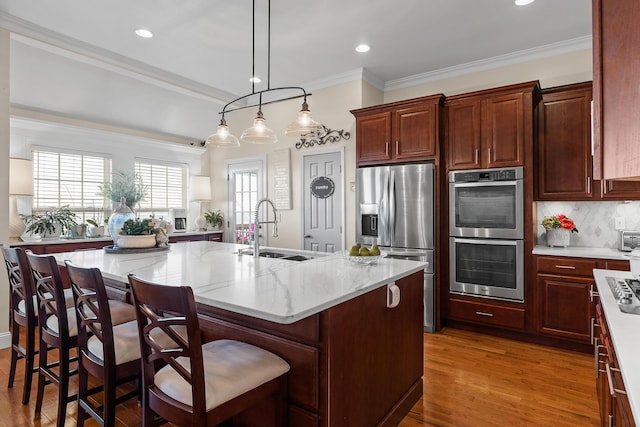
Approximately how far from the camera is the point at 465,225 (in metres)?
3.68

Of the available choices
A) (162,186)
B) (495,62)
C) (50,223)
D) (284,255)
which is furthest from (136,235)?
(495,62)

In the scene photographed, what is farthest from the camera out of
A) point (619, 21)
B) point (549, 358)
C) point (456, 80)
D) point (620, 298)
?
point (456, 80)

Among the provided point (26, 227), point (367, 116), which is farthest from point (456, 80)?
point (26, 227)

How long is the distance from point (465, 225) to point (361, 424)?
2475 millimetres

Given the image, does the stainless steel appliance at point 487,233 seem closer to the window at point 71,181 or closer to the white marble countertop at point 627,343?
the white marble countertop at point 627,343

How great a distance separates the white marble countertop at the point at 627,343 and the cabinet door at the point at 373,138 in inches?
105

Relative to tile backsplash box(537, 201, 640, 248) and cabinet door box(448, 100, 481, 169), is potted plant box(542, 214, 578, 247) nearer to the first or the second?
tile backsplash box(537, 201, 640, 248)

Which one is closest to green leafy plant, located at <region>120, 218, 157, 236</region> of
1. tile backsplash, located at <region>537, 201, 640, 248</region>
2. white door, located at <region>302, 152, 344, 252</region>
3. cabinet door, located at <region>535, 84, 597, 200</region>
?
white door, located at <region>302, 152, 344, 252</region>

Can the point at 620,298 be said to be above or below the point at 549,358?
above

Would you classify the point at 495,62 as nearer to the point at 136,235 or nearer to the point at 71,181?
the point at 136,235

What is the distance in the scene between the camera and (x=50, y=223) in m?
4.35

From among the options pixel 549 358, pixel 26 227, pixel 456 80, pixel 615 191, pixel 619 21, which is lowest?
pixel 549 358

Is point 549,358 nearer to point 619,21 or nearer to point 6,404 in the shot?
point 619,21

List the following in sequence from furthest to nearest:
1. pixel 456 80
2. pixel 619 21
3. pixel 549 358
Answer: pixel 456 80
pixel 549 358
pixel 619 21
